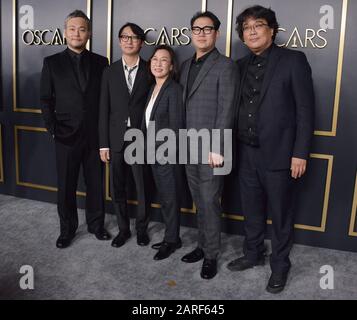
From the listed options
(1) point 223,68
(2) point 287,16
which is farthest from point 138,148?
(2) point 287,16

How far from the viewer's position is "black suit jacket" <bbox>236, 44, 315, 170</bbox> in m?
2.37

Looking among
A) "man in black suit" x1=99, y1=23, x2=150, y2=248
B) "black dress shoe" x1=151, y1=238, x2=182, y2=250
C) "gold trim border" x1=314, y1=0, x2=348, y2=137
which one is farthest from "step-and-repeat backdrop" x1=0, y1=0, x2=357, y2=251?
"man in black suit" x1=99, y1=23, x2=150, y2=248

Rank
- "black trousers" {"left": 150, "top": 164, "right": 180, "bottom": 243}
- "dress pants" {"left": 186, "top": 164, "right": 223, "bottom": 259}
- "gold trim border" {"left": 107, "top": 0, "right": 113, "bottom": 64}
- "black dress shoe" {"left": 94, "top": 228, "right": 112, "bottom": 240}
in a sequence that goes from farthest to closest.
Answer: "gold trim border" {"left": 107, "top": 0, "right": 113, "bottom": 64} → "black dress shoe" {"left": 94, "top": 228, "right": 112, "bottom": 240} → "black trousers" {"left": 150, "top": 164, "right": 180, "bottom": 243} → "dress pants" {"left": 186, "top": 164, "right": 223, "bottom": 259}

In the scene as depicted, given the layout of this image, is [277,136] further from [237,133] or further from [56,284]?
[56,284]

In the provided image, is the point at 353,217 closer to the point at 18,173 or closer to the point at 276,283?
the point at 276,283

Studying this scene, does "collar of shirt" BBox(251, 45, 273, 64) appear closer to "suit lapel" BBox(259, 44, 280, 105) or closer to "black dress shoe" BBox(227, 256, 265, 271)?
"suit lapel" BBox(259, 44, 280, 105)

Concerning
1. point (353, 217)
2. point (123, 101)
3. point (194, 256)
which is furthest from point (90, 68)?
point (353, 217)

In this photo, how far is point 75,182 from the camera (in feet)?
10.7

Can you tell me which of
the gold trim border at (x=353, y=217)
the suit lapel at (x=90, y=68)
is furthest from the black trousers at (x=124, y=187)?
the gold trim border at (x=353, y=217)

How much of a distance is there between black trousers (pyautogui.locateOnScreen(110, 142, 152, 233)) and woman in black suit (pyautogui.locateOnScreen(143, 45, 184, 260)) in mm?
141

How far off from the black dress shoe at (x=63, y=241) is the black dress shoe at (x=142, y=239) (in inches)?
22.1

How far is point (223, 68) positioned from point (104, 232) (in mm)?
1727

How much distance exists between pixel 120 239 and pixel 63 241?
461 millimetres

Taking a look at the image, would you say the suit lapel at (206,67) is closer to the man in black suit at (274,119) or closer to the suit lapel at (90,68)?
the man in black suit at (274,119)
